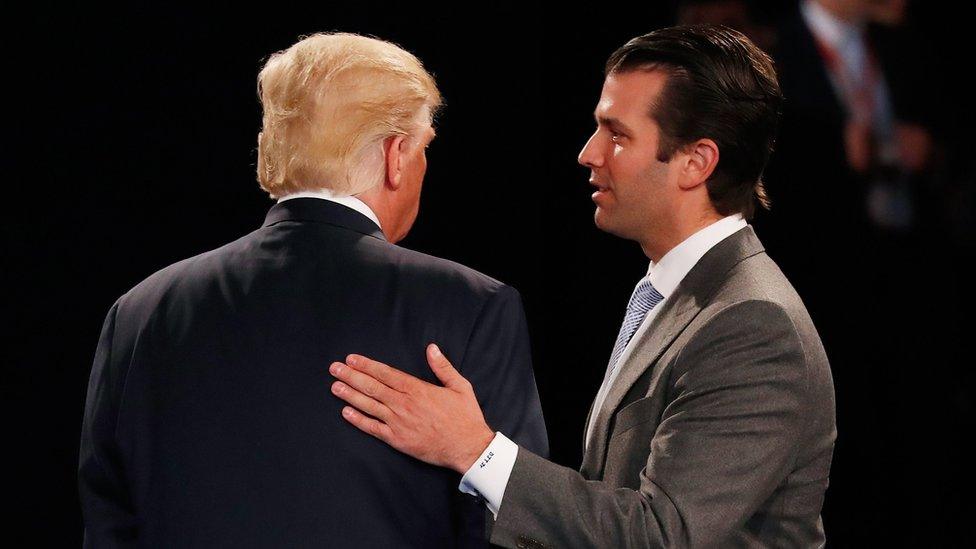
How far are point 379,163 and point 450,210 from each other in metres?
1.98

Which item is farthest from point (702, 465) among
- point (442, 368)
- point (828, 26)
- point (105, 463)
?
point (828, 26)

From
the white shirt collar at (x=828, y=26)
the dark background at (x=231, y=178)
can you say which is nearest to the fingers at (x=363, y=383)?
the dark background at (x=231, y=178)

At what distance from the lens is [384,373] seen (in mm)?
1431

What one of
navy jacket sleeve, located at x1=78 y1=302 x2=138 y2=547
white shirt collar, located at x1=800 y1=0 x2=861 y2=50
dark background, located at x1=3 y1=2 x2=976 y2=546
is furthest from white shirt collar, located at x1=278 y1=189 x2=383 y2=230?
white shirt collar, located at x1=800 y1=0 x2=861 y2=50

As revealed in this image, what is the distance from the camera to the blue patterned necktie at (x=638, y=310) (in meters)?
1.87

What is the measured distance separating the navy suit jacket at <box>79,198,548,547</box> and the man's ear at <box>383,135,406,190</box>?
0.23ft

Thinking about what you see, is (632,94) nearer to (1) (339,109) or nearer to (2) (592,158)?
(2) (592,158)

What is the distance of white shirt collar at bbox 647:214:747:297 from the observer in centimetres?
181

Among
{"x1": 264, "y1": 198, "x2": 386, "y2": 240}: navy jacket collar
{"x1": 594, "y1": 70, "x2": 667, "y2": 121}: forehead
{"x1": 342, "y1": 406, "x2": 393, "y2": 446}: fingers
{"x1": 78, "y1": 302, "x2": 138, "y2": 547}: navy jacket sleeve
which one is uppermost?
{"x1": 594, "y1": 70, "x2": 667, "y2": 121}: forehead

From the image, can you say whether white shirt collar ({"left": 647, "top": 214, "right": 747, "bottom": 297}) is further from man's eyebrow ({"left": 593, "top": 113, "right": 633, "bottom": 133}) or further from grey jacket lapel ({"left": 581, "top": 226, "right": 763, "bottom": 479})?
man's eyebrow ({"left": 593, "top": 113, "right": 633, "bottom": 133})

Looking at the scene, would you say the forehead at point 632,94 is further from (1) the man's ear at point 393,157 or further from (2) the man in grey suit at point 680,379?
(1) the man's ear at point 393,157

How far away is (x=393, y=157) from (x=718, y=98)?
573mm

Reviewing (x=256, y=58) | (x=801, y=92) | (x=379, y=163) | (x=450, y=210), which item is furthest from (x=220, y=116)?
(x=379, y=163)

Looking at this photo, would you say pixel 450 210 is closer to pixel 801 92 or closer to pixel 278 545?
pixel 801 92
